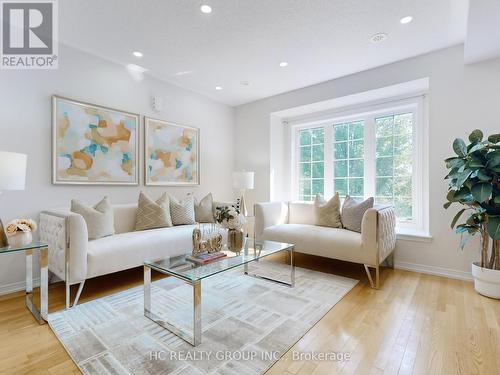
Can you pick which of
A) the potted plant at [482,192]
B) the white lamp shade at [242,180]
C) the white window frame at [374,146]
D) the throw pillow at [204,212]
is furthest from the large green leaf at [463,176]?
the throw pillow at [204,212]

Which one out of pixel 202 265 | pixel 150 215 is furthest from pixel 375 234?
pixel 150 215

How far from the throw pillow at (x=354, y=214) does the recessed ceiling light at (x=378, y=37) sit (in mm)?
1720

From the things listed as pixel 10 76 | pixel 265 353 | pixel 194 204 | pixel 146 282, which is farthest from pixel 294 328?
pixel 10 76

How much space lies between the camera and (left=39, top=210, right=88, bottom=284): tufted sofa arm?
6.86 ft

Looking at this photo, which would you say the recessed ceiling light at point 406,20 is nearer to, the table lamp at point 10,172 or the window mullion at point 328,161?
the window mullion at point 328,161

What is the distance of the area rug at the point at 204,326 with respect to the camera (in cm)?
146

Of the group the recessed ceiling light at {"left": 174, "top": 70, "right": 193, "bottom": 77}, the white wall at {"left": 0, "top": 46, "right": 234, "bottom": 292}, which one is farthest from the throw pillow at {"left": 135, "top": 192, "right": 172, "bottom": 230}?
the recessed ceiling light at {"left": 174, "top": 70, "right": 193, "bottom": 77}

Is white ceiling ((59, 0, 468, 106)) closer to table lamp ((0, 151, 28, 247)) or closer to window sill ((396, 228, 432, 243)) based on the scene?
table lamp ((0, 151, 28, 247))

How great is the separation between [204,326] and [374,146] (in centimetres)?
326

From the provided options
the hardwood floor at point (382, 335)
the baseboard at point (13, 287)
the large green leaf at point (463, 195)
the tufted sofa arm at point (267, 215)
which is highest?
the large green leaf at point (463, 195)

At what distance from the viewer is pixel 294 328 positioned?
5.92 ft

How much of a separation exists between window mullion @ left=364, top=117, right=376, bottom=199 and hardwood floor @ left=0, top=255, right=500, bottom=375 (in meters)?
1.51

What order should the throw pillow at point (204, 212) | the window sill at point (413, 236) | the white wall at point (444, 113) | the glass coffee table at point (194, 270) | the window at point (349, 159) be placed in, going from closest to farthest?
1. the glass coffee table at point (194, 270)
2. the white wall at point (444, 113)
3. the window sill at point (413, 236)
4. the throw pillow at point (204, 212)
5. the window at point (349, 159)

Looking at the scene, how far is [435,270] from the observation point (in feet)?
9.55
